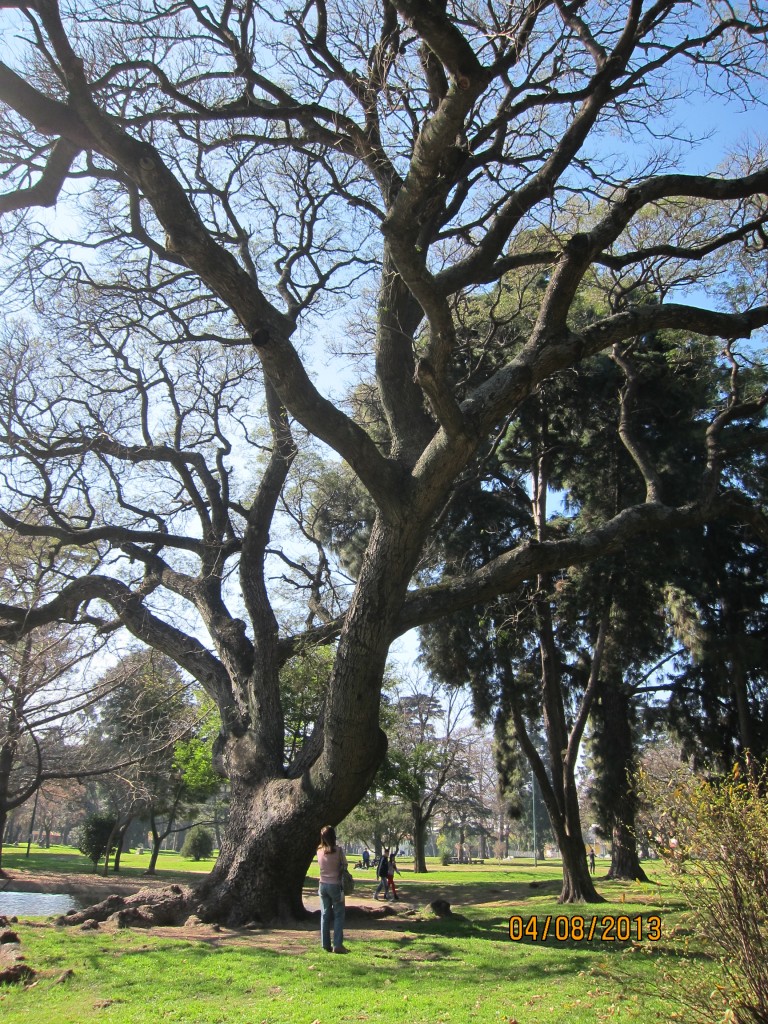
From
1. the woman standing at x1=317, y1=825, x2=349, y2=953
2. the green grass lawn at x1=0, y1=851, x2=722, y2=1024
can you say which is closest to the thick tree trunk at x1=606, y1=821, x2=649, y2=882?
the green grass lawn at x1=0, y1=851, x2=722, y2=1024

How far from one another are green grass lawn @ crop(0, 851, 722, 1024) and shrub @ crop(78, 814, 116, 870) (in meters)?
23.1

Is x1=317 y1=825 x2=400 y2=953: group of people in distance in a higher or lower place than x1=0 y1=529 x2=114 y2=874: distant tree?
lower

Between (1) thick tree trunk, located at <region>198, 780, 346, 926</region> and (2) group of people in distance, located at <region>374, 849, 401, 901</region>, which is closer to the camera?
(1) thick tree trunk, located at <region>198, 780, 346, 926</region>

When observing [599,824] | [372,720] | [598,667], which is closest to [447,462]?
[372,720]

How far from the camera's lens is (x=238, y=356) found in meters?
13.0

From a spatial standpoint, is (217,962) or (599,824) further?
(599,824)

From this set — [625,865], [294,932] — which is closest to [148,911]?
[294,932]

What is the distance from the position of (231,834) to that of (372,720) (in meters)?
2.64

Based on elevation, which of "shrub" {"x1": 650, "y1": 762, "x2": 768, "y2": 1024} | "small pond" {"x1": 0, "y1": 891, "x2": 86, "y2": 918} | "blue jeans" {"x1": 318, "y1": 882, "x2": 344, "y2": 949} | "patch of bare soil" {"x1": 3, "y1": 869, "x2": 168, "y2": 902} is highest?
"shrub" {"x1": 650, "y1": 762, "x2": 768, "y2": 1024}

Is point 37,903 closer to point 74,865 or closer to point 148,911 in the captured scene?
point 148,911

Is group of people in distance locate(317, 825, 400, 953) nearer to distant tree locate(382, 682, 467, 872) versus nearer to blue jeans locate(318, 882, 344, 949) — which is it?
blue jeans locate(318, 882, 344, 949)

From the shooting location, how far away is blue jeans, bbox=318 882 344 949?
7.24 meters

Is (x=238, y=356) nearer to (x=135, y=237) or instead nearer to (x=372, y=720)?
(x=135, y=237)

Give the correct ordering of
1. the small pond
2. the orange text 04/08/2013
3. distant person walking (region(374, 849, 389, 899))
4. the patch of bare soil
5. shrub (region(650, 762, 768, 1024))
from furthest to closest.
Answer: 1. the patch of bare soil
2. distant person walking (region(374, 849, 389, 899))
3. the small pond
4. the orange text 04/08/2013
5. shrub (region(650, 762, 768, 1024))
